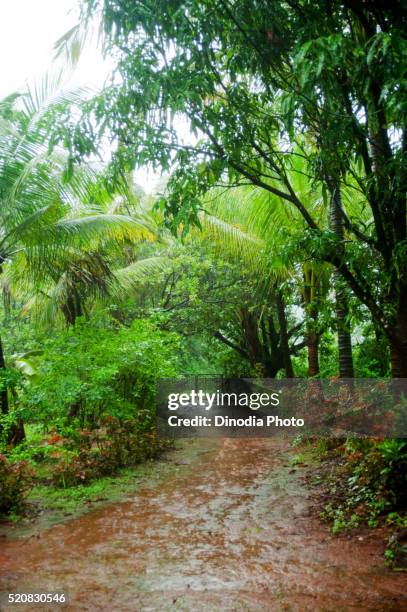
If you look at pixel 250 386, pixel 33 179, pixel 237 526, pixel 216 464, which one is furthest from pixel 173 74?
pixel 250 386

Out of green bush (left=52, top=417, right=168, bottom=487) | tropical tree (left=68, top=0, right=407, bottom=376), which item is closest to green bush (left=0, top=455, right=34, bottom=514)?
green bush (left=52, top=417, right=168, bottom=487)

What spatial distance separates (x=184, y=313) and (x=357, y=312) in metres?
9.84

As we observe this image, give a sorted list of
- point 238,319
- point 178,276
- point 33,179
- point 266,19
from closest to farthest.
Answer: point 266,19
point 33,179
point 178,276
point 238,319

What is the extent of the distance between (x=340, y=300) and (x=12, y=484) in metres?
4.84

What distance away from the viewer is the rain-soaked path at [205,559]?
4.18 meters

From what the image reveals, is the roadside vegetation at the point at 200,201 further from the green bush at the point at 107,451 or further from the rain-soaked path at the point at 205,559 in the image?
the rain-soaked path at the point at 205,559

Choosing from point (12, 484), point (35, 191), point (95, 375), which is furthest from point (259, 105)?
point (12, 484)

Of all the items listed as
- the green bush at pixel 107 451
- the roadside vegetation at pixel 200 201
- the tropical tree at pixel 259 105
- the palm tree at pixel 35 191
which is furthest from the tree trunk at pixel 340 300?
the green bush at pixel 107 451

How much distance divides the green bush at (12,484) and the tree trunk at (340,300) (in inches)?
172

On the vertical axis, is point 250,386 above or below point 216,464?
above

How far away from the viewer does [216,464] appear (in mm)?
9430

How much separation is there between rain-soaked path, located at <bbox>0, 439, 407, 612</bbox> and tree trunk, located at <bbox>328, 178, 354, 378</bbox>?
8.11ft

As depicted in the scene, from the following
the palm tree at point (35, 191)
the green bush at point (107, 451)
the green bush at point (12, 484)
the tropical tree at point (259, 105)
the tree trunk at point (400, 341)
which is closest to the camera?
the tropical tree at point (259, 105)

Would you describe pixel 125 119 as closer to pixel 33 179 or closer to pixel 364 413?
pixel 33 179
